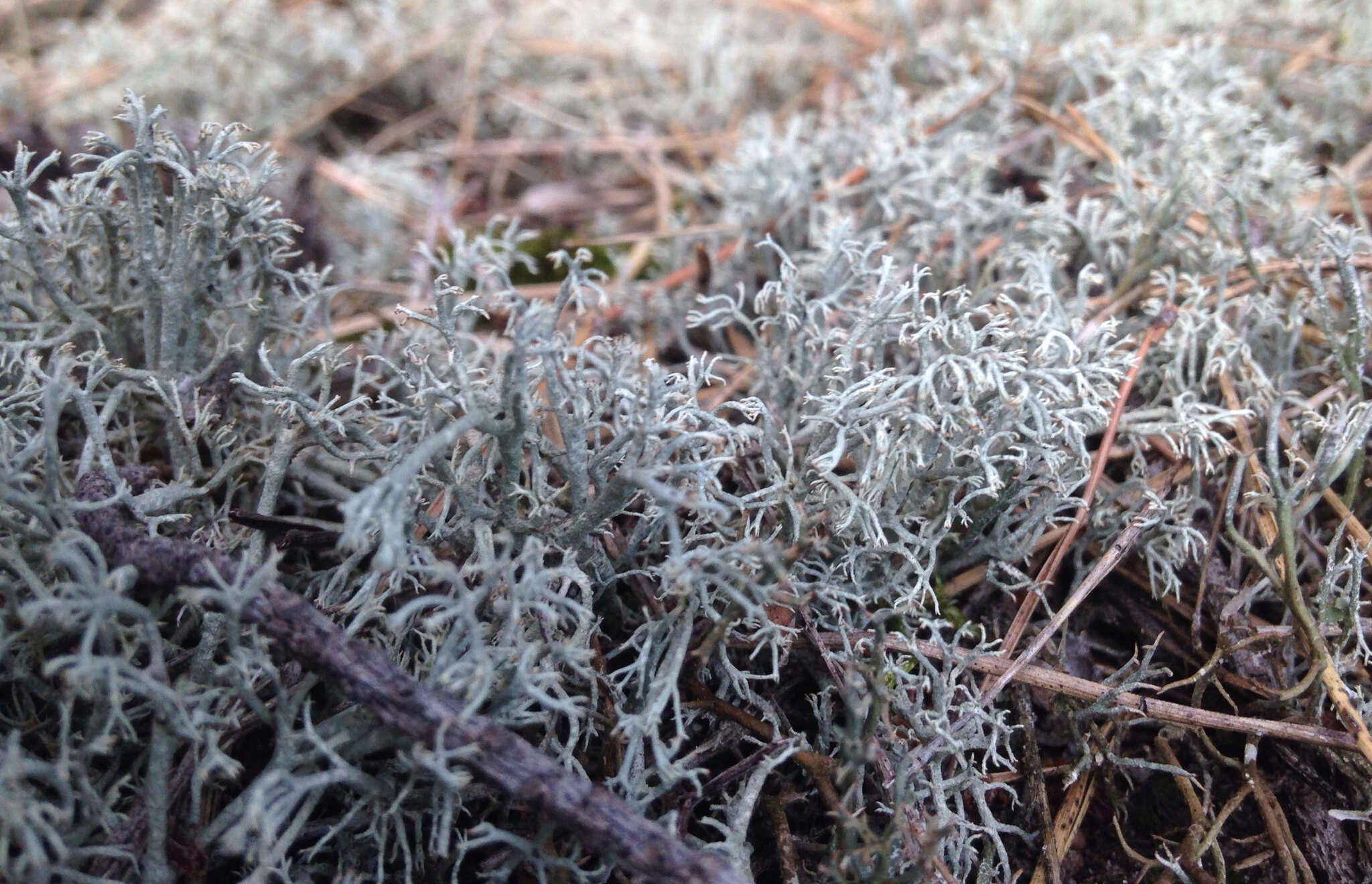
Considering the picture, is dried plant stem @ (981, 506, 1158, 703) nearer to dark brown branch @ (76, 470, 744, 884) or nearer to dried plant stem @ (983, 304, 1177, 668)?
dried plant stem @ (983, 304, 1177, 668)

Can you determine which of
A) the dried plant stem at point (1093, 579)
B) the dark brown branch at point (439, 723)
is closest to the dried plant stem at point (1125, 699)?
the dried plant stem at point (1093, 579)

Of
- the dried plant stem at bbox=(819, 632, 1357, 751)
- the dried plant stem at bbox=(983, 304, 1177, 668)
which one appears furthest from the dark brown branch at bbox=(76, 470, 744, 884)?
the dried plant stem at bbox=(983, 304, 1177, 668)

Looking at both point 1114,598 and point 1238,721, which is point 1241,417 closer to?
point 1114,598

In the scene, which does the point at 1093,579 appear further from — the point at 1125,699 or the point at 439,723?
the point at 439,723

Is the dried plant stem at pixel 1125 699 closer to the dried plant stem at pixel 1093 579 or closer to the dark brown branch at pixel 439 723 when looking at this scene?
the dried plant stem at pixel 1093 579

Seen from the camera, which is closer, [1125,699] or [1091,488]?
[1125,699]

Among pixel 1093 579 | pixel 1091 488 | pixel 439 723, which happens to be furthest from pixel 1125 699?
pixel 439 723

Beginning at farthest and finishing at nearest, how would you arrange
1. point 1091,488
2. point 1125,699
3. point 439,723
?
point 1091,488
point 1125,699
point 439,723

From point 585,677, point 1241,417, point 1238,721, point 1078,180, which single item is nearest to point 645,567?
point 585,677
